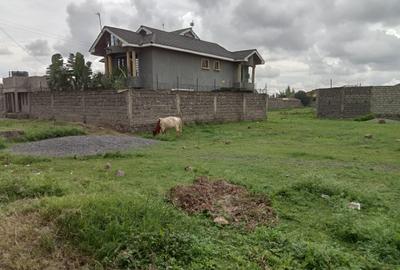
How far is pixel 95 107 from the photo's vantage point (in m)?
15.6

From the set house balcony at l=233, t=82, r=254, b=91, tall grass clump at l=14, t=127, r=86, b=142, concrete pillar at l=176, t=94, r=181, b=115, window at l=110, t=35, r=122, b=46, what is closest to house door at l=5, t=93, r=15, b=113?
window at l=110, t=35, r=122, b=46

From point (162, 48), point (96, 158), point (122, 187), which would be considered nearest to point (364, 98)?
point (162, 48)

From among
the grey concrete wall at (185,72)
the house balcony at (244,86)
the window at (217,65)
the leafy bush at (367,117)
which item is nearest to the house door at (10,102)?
the grey concrete wall at (185,72)

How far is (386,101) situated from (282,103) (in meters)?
18.4

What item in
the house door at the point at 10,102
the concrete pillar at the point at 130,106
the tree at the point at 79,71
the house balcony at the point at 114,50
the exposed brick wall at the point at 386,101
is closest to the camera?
the concrete pillar at the point at 130,106

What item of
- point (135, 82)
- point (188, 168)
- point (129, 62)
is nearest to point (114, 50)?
point (129, 62)

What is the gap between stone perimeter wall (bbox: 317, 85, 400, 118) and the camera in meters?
24.1

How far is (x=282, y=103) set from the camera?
4225cm

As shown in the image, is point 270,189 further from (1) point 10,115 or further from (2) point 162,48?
(1) point 10,115

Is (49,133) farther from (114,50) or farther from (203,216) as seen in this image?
(114,50)

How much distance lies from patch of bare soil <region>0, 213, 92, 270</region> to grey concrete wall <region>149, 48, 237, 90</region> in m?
17.8

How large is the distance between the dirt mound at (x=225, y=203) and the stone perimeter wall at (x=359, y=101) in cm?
2296

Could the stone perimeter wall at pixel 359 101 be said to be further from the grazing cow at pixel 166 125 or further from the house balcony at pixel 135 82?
the grazing cow at pixel 166 125

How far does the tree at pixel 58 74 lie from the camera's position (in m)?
18.3
